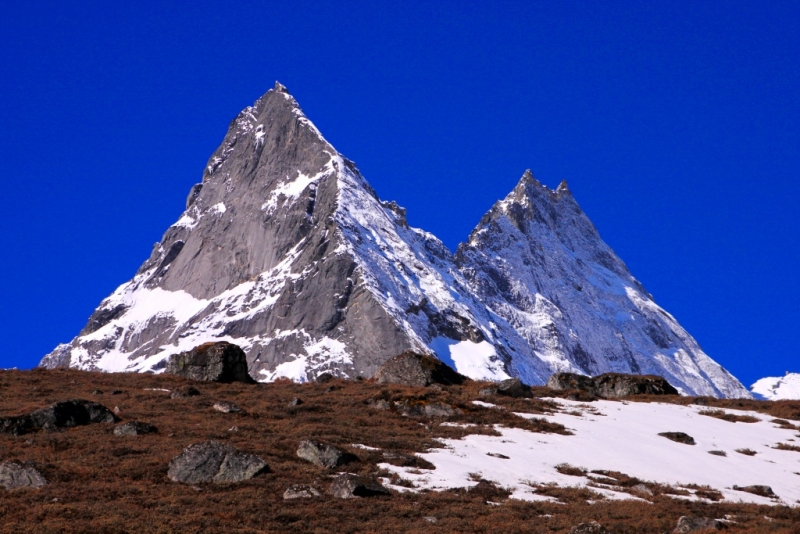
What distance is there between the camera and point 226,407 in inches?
1629

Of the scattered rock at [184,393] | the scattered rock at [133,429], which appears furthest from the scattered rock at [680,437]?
the scattered rock at [133,429]

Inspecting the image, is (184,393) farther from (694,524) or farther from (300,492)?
(694,524)

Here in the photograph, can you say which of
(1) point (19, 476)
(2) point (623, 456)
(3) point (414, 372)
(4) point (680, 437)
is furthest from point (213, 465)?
(3) point (414, 372)

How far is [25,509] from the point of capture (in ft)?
83.9

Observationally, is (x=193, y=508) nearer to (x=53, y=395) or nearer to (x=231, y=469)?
(x=231, y=469)

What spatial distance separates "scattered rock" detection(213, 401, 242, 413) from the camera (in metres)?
41.1

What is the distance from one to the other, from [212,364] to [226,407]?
12110mm

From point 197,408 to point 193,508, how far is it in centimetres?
1603

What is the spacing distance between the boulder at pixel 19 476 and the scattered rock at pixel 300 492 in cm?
769

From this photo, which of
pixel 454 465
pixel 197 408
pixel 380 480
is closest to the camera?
pixel 380 480

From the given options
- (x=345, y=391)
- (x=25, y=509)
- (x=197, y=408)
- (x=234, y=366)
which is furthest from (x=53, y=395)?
(x=25, y=509)

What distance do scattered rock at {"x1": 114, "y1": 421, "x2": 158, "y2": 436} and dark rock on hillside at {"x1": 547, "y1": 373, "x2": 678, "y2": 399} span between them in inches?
1212

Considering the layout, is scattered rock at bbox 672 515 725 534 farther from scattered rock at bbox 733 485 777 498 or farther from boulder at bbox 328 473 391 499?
scattered rock at bbox 733 485 777 498

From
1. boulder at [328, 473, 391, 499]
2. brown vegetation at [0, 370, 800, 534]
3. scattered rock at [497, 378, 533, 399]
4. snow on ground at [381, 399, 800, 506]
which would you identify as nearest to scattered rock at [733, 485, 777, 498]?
snow on ground at [381, 399, 800, 506]
